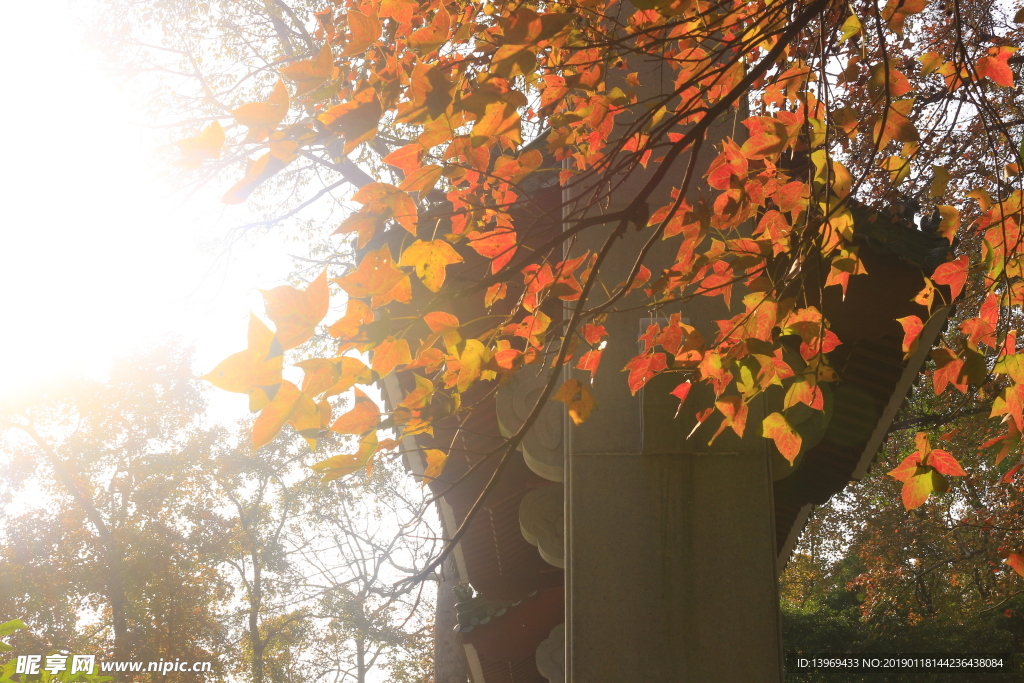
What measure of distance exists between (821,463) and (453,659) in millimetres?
7946

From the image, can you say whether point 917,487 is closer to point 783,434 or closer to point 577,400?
point 783,434

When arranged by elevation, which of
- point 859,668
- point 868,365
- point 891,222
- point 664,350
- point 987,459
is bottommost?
point 859,668

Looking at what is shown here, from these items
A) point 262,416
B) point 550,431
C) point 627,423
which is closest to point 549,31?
point 262,416

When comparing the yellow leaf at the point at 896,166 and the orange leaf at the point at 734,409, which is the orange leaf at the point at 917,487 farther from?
the yellow leaf at the point at 896,166

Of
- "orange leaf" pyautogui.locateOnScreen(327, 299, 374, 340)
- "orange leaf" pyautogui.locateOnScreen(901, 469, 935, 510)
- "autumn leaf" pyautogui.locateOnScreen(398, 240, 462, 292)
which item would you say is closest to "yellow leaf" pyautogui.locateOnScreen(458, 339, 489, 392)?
"autumn leaf" pyautogui.locateOnScreen(398, 240, 462, 292)

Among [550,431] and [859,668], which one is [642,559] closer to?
[550,431]

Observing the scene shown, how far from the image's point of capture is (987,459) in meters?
Answer: 13.5

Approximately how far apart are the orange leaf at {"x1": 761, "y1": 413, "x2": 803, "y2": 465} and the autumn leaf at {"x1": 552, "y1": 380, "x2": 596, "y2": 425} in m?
0.48

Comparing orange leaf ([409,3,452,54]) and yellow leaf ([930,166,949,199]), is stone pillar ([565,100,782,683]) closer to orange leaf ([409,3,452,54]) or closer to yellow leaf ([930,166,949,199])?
yellow leaf ([930,166,949,199])

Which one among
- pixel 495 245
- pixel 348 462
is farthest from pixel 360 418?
pixel 495 245

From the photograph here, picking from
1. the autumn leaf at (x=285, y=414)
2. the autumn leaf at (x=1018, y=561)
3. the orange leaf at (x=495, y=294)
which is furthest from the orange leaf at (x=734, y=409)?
the autumn leaf at (x=1018, y=561)

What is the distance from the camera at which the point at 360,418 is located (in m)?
1.52

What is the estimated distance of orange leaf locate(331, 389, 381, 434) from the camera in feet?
4.94

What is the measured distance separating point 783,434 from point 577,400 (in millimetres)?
571
